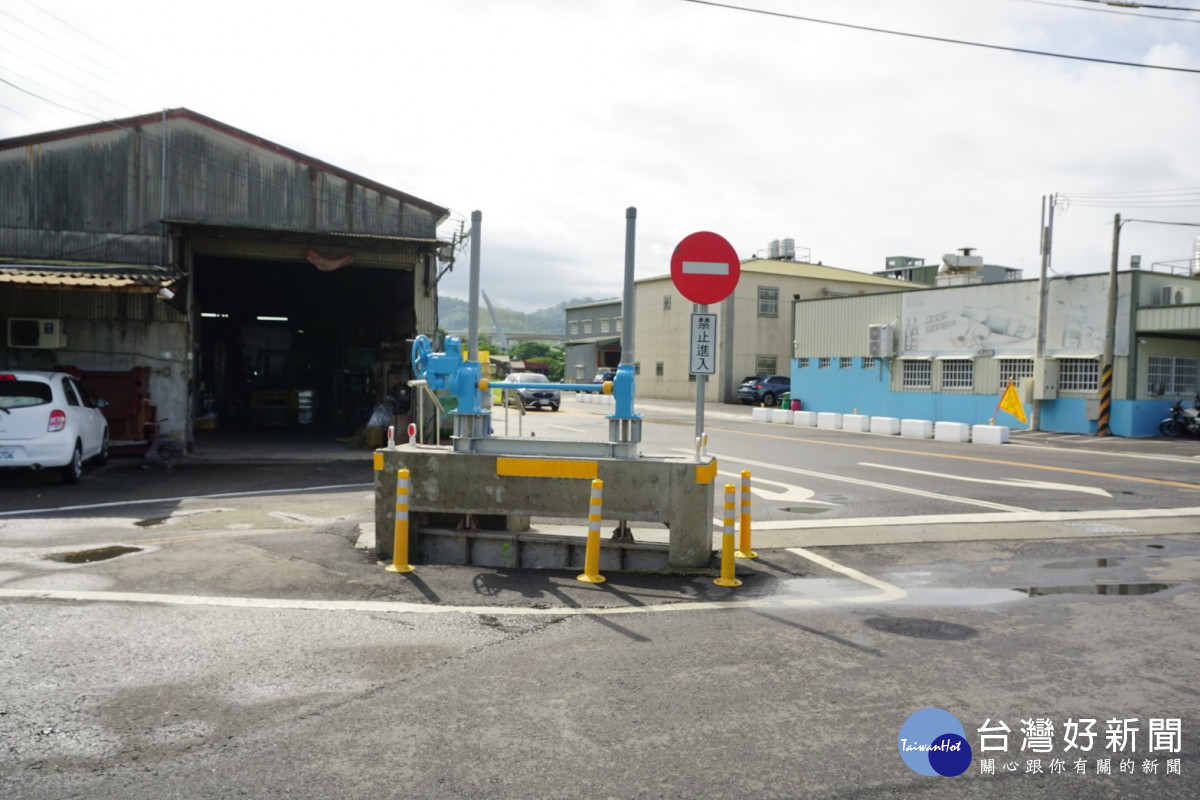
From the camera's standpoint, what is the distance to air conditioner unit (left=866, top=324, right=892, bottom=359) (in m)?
33.9

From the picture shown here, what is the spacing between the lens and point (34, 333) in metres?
17.2

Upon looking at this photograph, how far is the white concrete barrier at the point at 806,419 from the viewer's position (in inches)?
1224

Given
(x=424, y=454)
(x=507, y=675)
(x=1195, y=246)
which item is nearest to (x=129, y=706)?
(x=507, y=675)

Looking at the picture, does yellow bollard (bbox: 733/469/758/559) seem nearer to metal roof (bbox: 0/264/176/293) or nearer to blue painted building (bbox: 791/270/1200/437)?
metal roof (bbox: 0/264/176/293)

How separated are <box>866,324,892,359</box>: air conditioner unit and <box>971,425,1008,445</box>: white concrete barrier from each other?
921 cm

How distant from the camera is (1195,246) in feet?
108

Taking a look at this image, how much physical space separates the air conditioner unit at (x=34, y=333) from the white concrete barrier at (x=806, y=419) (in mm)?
23057

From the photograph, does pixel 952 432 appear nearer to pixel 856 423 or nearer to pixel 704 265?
pixel 856 423

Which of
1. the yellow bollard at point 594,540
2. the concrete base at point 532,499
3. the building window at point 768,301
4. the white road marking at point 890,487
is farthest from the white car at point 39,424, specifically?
the building window at point 768,301

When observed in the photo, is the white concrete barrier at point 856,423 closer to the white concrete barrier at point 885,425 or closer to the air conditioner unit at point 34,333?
the white concrete barrier at point 885,425

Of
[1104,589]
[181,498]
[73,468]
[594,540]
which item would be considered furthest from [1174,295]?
[73,468]

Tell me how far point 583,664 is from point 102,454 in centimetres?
1377

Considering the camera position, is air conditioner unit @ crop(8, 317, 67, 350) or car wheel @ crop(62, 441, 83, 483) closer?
car wheel @ crop(62, 441, 83, 483)

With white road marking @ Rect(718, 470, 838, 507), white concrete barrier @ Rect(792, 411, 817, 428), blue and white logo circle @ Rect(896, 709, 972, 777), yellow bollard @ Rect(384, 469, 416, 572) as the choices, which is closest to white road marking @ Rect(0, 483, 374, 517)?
yellow bollard @ Rect(384, 469, 416, 572)
